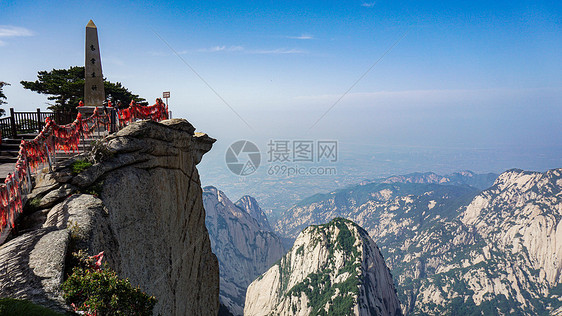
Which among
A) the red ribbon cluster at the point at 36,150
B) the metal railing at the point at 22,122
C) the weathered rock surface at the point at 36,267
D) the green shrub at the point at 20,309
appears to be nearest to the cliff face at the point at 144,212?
the weathered rock surface at the point at 36,267

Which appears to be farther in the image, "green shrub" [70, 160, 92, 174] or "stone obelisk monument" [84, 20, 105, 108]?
"stone obelisk monument" [84, 20, 105, 108]

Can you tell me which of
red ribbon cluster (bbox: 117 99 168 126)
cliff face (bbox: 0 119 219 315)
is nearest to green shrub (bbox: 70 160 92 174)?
cliff face (bbox: 0 119 219 315)

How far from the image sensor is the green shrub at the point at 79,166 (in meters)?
16.6

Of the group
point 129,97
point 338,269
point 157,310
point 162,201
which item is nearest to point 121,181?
point 162,201

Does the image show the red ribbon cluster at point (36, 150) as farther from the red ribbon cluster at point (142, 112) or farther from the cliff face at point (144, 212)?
the cliff face at point (144, 212)

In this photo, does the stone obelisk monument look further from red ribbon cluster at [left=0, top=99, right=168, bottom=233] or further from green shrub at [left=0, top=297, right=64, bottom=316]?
green shrub at [left=0, top=297, right=64, bottom=316]

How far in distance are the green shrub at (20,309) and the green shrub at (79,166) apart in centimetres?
1049

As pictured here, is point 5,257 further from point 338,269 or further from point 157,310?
point 338,269

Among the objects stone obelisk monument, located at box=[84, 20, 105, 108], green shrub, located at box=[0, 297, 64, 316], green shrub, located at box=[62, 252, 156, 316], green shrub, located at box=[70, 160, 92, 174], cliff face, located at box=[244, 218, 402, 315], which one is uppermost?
stone obelisk monument, located at box=[84, 20, 105, 108]

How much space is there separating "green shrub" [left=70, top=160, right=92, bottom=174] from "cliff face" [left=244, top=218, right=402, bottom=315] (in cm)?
11455

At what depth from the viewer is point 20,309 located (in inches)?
284

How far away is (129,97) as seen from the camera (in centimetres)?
4769

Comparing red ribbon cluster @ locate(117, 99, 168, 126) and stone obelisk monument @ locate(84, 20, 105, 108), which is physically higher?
stone obelisk monument @ locate(84, 20, 105, 108)

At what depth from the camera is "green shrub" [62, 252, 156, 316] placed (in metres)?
8.66
